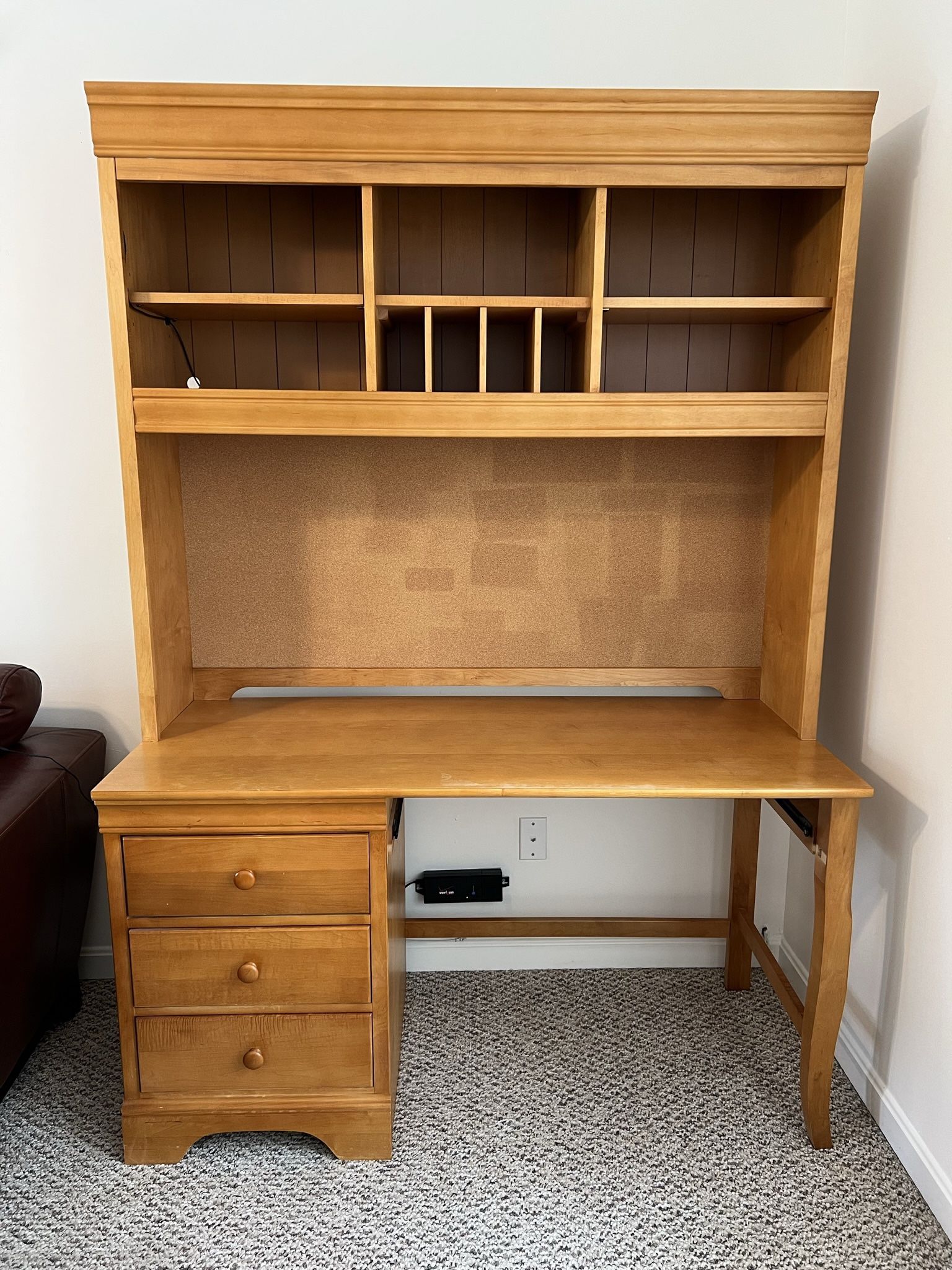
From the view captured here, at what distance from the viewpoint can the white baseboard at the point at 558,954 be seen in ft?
7.43

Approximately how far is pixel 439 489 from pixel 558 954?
1231mm

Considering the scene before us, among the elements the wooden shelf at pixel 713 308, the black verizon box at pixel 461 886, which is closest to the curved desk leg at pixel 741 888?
the black verizon box at pixel 461 886

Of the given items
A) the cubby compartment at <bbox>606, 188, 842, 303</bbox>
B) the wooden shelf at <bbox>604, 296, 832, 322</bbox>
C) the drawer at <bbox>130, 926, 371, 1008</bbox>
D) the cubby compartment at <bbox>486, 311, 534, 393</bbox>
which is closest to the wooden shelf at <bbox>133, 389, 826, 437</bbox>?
the wooden shelf at <bbox>604, 296, 832, 322</bbox>

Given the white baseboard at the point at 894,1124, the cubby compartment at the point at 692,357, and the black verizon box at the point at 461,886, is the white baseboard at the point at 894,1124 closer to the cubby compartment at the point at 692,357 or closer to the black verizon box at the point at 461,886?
the black verizon box at the point at 461,886

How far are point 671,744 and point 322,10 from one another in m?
1.69

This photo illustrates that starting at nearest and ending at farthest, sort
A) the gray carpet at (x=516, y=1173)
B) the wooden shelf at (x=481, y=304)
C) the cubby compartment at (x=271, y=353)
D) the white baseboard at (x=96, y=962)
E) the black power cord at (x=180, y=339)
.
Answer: the gray carpet at (x=516, y=1173) → the wooden shelf at (x=481, y=304) → the black power cord at (x=180, y=339) → the cubby compartment at (x=271, y=353) → the white baseboard at (x=96, y=962)

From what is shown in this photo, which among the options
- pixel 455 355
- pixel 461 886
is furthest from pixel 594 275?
pixel 461 886

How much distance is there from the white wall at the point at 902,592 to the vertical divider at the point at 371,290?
1.00 meters

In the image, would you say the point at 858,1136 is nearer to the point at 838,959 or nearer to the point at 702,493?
the point at 838,959

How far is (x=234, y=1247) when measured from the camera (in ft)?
4.91

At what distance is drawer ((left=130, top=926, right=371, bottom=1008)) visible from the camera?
1.60 meters

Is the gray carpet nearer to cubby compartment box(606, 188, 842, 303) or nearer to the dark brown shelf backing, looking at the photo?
the dark brown shelf backing

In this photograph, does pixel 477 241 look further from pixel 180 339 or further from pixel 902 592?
pixel 902 592

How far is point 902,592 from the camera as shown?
167 cm
